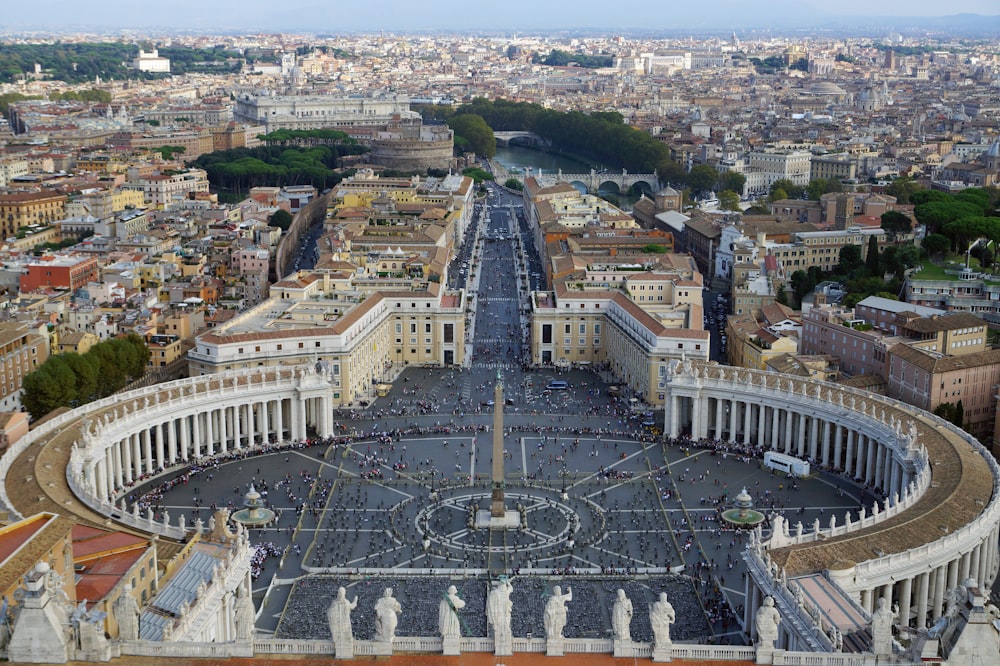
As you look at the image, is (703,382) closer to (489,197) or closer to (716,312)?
(716,312)

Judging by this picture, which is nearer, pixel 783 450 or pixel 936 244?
pixel 783 450

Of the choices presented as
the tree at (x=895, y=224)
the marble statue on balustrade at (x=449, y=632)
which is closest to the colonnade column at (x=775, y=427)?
the marble statue on balustrade at (x=449, y=632)

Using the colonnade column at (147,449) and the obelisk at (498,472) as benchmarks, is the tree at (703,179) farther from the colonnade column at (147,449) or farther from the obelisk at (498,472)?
the obelisk at (498,472)

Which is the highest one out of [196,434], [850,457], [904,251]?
[904,251]

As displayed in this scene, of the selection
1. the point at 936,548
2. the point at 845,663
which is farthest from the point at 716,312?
the point at 845,663

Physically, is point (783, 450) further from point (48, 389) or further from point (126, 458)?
point (48, 389)

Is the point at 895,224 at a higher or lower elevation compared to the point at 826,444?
higher

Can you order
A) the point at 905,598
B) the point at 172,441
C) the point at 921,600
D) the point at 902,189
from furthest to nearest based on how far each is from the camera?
the point at 902,189
the point at 172,441
the point at 921,600
the point at 905,598

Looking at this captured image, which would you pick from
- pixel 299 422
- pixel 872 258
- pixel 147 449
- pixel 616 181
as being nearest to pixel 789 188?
pixel 616 181
